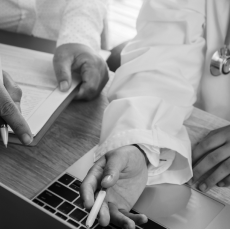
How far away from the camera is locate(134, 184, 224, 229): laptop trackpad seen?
23.4 inches

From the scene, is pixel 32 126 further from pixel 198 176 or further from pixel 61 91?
pixel 198 176

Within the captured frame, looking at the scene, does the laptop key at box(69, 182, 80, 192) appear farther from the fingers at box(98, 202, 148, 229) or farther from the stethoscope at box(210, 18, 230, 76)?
the stethoscope at box(210, 18, 230, 76)

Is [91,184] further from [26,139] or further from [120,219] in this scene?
[26,139]

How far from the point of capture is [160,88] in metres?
0.84

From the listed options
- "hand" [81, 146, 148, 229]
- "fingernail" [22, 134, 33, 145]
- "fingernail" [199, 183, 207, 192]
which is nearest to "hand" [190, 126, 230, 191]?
"fingernail" [199, 183, 207, 192]

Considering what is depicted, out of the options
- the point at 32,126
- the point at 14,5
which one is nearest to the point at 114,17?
the point at 14,5

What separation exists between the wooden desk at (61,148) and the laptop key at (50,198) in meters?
0.02

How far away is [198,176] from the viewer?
0.70 m

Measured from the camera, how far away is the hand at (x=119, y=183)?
20.4 inches

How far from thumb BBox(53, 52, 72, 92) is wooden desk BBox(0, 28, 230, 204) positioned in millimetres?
49

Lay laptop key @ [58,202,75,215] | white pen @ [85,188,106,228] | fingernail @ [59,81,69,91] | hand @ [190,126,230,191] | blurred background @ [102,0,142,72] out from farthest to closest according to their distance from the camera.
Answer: blurred background @ [102,0,142,72] < fingernail @ [59,81,69,91] < hand @ [190,126,230,191] < laptop key @ [58,202,75,215] < white pen @ [85,188,106,228]

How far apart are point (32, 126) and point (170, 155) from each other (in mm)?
278

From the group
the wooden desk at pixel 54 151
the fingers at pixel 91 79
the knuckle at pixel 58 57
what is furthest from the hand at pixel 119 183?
the knuckle at pixel 58 57

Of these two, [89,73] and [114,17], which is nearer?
[89,73]
